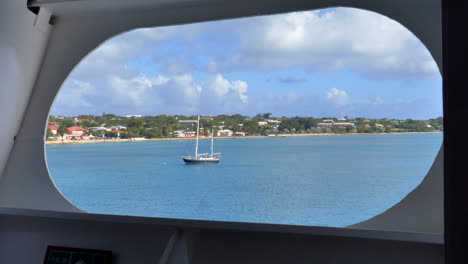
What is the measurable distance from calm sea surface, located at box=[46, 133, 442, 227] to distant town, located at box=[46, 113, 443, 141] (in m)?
1.44

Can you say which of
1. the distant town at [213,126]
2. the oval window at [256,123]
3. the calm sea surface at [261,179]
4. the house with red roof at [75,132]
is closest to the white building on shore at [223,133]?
the distant town at [213,126]

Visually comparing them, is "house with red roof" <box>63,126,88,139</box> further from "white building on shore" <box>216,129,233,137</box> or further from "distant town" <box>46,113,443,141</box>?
"white building on shore" <box>216,129,233,137</box>

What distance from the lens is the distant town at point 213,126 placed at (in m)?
30.9

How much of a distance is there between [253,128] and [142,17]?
27.7m

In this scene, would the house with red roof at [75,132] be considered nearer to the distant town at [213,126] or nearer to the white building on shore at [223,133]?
the distant town at [213,126]

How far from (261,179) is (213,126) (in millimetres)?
5591

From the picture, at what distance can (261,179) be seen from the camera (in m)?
30.4

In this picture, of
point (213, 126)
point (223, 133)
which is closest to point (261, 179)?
point (223, 133)

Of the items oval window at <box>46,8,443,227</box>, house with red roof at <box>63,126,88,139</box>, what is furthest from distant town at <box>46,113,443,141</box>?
oval window at <box>46,8,443,227</box>

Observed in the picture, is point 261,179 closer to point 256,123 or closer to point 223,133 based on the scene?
point 256,123

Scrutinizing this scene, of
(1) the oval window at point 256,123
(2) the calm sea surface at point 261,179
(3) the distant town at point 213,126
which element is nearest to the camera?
(2) the calm sea surface at point 261,179

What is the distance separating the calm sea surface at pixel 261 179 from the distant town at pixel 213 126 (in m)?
1.44

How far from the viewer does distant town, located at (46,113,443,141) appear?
30.9 m

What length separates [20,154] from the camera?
7.79 ft
